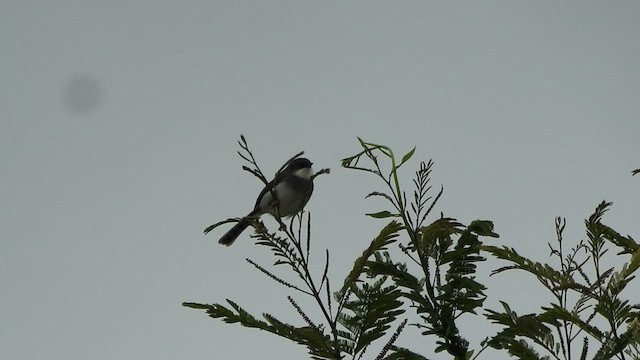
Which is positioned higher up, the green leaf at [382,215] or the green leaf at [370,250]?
the green leaf at [382,215]

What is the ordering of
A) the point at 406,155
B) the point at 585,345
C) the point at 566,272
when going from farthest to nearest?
the point at 566,272 → the point at 406,155 → the point at 585,345

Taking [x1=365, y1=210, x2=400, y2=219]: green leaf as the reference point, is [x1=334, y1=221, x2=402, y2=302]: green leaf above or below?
below

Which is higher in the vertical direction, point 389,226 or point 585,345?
point 389,226

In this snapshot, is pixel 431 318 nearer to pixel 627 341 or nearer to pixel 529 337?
pixel 529 337

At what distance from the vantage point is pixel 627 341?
109 inches

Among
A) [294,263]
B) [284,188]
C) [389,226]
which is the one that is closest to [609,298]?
[389,226]

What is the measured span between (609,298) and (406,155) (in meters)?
1.11

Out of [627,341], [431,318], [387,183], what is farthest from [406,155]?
[627,341]

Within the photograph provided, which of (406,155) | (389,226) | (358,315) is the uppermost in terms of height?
(406,155)

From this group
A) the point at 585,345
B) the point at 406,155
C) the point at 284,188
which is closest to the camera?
the point at 585,345

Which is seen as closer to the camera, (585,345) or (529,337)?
(585,345)

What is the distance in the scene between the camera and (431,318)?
2.79 m

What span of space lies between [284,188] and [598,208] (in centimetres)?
312

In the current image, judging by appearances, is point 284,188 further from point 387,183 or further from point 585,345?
point 585,345
